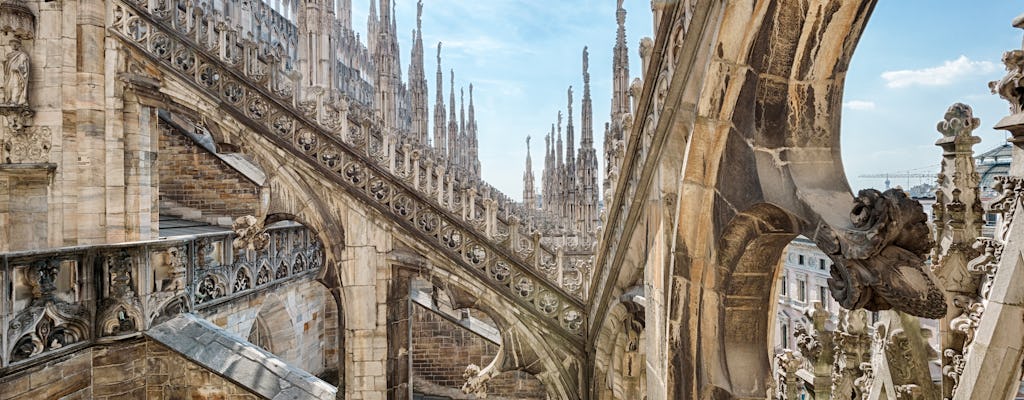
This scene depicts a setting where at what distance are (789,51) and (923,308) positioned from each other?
1225 millimetres

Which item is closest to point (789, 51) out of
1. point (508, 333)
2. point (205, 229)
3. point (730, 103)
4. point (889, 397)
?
point (730, 103)

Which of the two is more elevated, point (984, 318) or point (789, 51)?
point (789, 51)

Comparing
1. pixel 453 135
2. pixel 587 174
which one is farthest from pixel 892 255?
pixel 453 135

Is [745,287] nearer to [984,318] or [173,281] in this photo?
[984,318]

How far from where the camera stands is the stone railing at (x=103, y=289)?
500 cm

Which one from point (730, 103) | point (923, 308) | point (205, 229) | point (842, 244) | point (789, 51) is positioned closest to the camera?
point (923, 308)

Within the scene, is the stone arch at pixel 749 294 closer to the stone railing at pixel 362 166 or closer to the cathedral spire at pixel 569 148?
the stone railing at pixel 362 166

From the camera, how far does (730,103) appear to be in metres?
2.92

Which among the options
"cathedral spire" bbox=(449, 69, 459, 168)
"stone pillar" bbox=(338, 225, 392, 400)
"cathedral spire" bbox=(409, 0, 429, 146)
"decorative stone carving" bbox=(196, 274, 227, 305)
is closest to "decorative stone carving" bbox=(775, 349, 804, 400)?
"stone pillar" bbox=(338, 225, 392, 400)

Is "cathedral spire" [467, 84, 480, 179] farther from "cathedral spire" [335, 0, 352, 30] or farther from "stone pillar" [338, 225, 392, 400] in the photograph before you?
"stone pillar" [338, 225, 392, 400]

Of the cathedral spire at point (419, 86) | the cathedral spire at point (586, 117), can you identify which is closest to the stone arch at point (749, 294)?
the cathedral spire at point (586, 117)

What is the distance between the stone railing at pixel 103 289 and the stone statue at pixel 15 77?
2.31 m

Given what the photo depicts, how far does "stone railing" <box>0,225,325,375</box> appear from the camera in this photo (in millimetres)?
5000

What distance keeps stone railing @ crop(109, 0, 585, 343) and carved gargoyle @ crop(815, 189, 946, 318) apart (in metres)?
4.35
